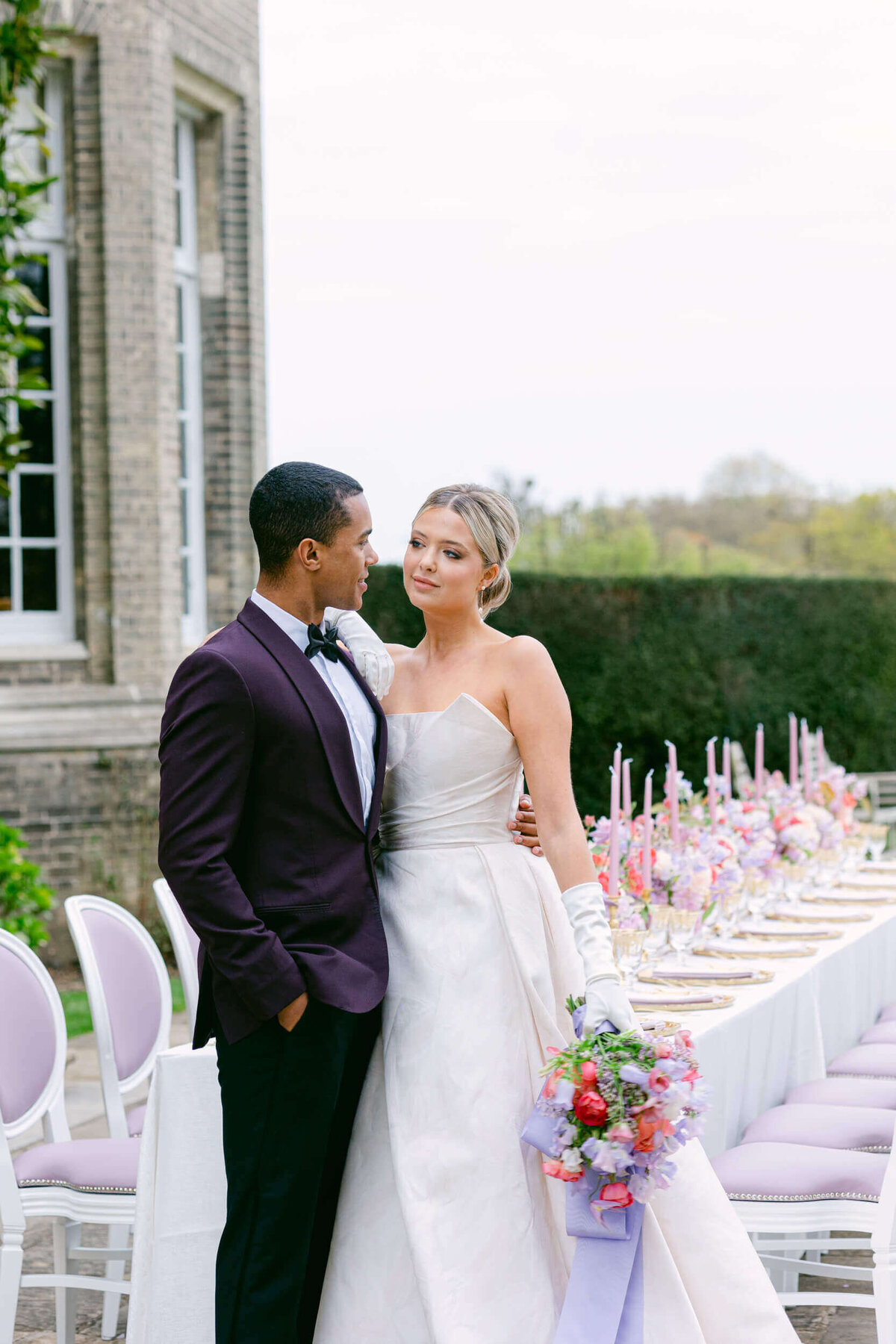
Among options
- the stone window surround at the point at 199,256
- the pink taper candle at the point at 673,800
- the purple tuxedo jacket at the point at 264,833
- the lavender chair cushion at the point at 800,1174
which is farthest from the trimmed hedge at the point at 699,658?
the purple tuxedo jacket at the point at 264,833

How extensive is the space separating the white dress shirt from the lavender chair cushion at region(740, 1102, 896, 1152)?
5.45 ft

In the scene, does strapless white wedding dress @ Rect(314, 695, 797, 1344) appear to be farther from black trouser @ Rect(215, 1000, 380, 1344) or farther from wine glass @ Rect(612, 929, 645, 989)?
wine glass @ Rect(612, 929, 645, 989)

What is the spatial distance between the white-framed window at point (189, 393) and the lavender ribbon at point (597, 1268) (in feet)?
26.2

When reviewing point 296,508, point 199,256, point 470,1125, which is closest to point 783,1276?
point 470,1125

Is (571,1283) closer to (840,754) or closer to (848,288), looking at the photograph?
(840,754)

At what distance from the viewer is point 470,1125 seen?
9.10ft

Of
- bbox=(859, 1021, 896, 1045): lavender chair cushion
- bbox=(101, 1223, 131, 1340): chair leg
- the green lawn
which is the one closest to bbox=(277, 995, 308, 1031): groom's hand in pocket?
bbox=(101, 1223, 131, 1340): chair leg

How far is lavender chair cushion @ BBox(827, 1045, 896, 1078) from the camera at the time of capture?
15.0 feet

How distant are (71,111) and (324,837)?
27.0 feet

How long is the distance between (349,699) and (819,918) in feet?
10.1

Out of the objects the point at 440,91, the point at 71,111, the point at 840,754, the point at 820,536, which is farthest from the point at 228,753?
the point at 820,536

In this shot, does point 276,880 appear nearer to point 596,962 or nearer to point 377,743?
point 377,743

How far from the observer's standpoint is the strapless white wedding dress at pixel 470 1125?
2.73 metres

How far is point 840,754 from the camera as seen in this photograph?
15.2m
